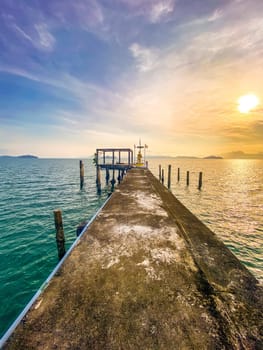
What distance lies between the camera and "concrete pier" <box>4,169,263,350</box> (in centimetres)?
128

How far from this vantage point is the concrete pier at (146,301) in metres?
1.28

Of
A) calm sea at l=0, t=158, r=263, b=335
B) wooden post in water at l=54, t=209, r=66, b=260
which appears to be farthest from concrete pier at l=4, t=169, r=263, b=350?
calm sea at l=0, t=158, r=263, b=335

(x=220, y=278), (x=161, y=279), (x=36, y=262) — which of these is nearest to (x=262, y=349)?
(x=220, y=278)

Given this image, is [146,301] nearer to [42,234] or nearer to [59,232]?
[59,232]

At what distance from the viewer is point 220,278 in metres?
2.03

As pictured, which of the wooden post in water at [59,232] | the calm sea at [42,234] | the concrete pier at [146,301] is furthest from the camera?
the wooden post in water at [59,232]

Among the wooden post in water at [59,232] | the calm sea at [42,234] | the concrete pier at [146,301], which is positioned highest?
the concrete pier at [146,301]

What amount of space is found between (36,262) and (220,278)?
591 cm

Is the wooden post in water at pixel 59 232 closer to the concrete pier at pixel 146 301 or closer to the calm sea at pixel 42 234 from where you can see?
the calm sea at pixel 42 234

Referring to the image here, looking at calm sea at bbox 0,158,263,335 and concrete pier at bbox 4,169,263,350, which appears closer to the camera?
concrete pier at bbox 4,169,263,350

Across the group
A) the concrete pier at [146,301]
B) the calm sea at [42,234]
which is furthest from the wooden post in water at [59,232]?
the concrete pier at [146,301]

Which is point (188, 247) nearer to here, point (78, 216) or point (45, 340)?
point (45, 340)

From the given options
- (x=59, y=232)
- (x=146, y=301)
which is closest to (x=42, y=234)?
(x=59, y=232)

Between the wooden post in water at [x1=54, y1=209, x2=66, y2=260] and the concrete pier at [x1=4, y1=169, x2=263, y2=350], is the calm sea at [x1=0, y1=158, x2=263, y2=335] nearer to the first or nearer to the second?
the wooden post in water at [x1=54, y1=209, x2=66, y2=260]
